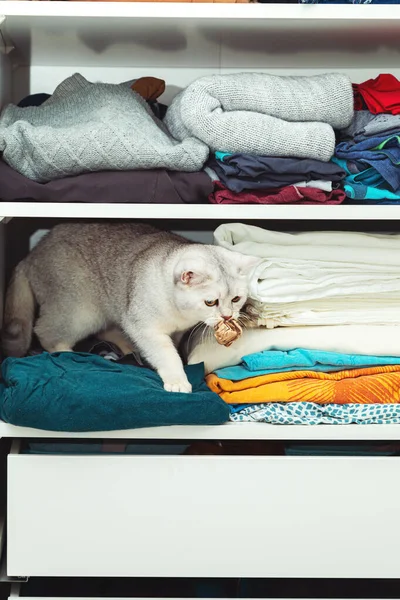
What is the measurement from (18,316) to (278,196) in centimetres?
63

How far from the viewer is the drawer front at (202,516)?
1.43 metres

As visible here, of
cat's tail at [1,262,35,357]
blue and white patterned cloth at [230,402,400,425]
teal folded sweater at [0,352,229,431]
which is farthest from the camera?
cat's tail at [1,262,35,357]

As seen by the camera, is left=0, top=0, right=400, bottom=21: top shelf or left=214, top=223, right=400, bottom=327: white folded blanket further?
left=214, top=223, right=400, bottom=327: white folded blanket

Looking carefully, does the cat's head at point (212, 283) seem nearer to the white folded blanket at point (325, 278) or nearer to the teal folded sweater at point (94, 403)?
the white folded blanket at point (325, 278)

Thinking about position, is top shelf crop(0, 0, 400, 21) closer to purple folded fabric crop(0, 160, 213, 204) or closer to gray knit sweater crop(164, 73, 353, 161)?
gray knit sweater crop(164, 73, 353, 161)

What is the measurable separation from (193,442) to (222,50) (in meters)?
0.86

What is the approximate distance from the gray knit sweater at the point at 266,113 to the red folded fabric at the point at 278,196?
0.22ft

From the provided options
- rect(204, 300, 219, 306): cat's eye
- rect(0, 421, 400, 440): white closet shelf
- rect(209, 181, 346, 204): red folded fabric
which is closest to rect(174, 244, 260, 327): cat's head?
rect(204, 300, 219, 306): cat's eye

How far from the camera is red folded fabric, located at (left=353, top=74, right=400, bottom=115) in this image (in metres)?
1.52

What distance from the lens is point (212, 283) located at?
1.46 meters

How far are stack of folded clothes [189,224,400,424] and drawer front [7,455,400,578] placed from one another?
0.36 feet

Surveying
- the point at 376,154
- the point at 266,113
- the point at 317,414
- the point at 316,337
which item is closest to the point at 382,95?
the point at 376,154

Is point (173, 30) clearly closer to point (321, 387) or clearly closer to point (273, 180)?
point (273, 180)

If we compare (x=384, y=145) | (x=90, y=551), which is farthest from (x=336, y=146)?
(x=90, y=551)
